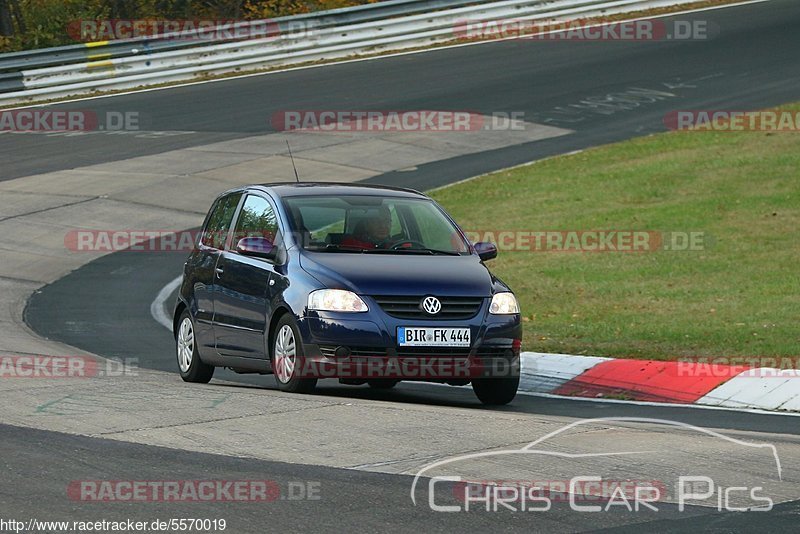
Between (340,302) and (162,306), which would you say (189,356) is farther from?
(162,306)

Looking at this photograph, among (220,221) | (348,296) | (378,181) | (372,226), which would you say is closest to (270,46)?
(378,181)

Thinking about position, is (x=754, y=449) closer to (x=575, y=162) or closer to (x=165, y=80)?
(x=575, y=162)

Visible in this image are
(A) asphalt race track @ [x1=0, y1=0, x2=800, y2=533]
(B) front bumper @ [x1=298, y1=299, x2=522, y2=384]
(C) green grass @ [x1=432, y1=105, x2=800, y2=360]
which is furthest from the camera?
(C) green grass @ [x1=432, y1=105, x2=800, y2=360]

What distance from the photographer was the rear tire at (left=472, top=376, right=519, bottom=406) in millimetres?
10930

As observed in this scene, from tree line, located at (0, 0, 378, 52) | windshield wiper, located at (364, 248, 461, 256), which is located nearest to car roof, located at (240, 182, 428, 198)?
windshield wiper, located at (364, 248, 461, 256)

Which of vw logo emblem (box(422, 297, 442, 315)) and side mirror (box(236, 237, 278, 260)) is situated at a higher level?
side mirror (box(236, 237, 278, 260))

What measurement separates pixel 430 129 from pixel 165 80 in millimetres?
7442

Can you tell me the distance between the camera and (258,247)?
11211 millimetres

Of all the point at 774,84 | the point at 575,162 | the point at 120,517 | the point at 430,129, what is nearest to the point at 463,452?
the point at 120,517

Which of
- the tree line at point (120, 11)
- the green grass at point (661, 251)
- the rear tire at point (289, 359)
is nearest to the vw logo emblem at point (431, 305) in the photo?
the rear tire at point (289, 359)

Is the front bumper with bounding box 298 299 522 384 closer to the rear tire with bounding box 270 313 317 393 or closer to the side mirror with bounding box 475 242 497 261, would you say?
the rear tire with bounding box 270 313 317 393

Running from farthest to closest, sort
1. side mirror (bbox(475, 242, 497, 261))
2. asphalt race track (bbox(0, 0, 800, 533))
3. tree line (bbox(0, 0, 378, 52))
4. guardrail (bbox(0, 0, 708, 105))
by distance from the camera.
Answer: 1. tree line (bbox(0, 0, 378, 52))
2. guardrail (bbox(0, 0, 708, 105))
3. side mirror (bbox(475, 242, 497, 261))
4. asphalt race track (bbox(0, 0, 800, 533))

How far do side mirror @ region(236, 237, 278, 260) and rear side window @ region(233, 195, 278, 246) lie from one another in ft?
0.51

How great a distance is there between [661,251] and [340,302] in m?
8.99
